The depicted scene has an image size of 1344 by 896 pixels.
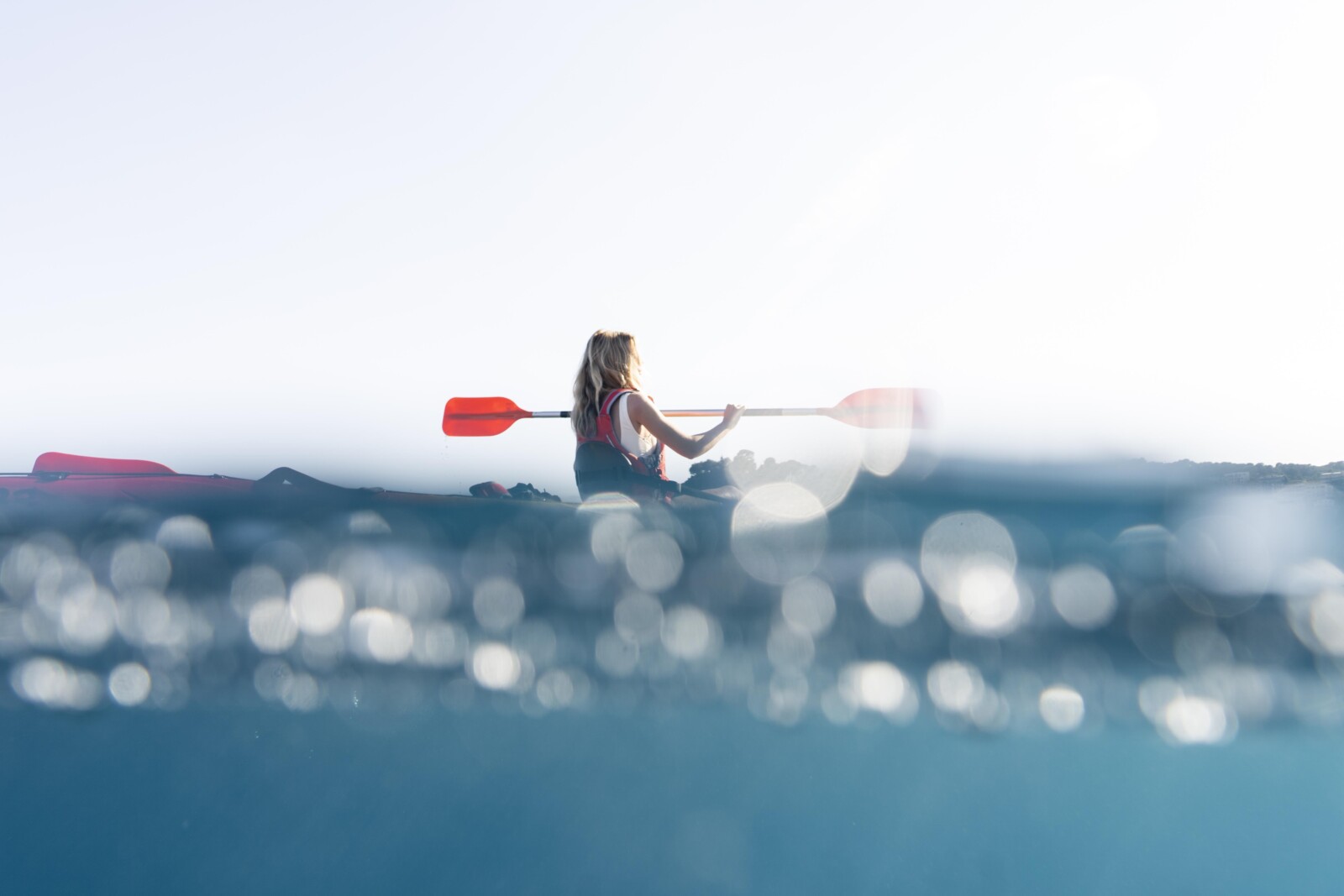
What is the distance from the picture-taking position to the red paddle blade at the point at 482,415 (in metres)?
3.66

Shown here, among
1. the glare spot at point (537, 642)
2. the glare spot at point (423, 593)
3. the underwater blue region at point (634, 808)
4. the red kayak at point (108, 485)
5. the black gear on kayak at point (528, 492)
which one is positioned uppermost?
the red kayak at point (108, 485)

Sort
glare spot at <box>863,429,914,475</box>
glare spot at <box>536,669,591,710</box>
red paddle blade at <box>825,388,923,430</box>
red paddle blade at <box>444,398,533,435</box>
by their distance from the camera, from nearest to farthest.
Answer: glare spot at <box>536,669,591,710</box> → glare spot at <box>863,429,914,475</box> → red paddle blade at <box>825,388,923,430</box> → red paddle blade at <box>444,398,533,435</box>

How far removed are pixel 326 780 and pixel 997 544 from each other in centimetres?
98

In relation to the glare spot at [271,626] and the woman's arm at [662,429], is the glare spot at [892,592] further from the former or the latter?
the woman's arm at [662,429]

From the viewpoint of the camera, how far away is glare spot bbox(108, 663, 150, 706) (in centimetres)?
124

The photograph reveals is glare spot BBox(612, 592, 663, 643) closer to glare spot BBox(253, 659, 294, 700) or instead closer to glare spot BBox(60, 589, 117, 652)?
glare spot BBox(253, 659, 294, 700)

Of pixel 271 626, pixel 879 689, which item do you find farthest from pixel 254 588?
Result: pixel 879 689

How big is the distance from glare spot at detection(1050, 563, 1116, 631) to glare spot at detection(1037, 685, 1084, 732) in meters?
0.09

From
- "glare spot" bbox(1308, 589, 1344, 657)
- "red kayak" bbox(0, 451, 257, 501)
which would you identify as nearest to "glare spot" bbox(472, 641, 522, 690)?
"red kayak" bbox(0, 451, 257, 501)

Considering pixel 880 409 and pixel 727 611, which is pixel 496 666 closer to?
pixel 727 611

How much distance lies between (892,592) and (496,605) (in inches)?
21.3

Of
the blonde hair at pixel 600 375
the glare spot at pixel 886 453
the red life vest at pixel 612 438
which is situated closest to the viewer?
the glare spot at pixel 886 453

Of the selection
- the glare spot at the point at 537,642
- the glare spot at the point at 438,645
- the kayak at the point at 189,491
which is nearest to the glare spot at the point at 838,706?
the glare spot at the point at 537,642

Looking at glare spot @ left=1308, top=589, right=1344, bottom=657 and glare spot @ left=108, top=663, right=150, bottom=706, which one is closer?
glare spot @ left=1308, top=589, right=1344, bottom=657
